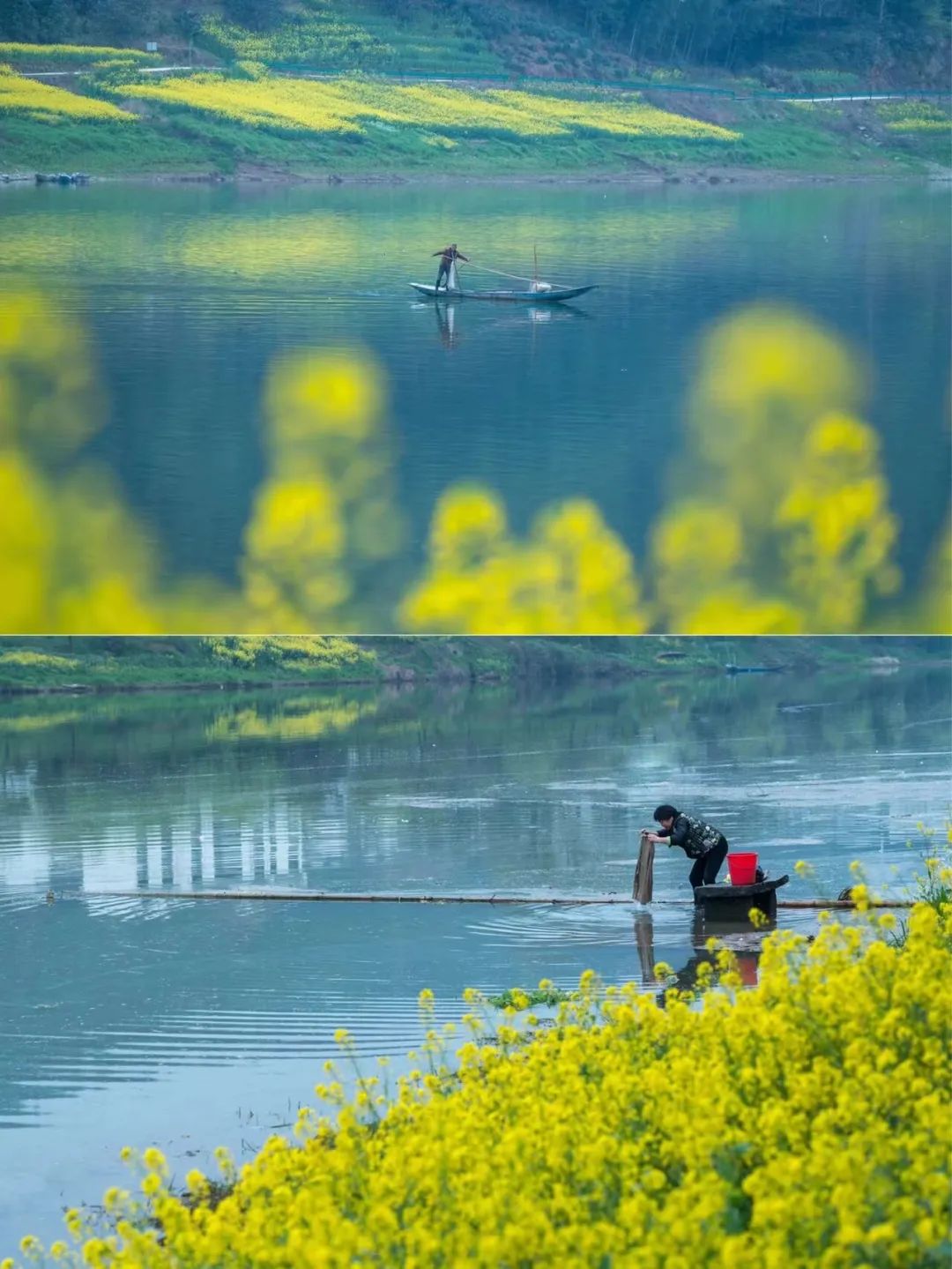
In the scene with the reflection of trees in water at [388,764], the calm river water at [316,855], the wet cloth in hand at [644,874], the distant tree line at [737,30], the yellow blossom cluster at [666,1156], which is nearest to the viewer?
the yellow blossom cluster at [666,1156]

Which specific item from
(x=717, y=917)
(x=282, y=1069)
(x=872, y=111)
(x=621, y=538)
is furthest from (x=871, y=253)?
(x=282, y=1069)

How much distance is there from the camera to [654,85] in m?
7.14

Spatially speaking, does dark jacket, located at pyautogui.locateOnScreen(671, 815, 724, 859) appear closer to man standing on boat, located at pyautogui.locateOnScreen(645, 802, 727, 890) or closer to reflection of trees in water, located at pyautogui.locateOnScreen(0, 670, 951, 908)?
man standing on boat, located at pyautogui.locateOnScreen(645, 802, 727, 890)

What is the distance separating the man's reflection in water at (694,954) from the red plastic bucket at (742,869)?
0.51 feet

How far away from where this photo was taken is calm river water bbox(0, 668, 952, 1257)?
5.26 metres

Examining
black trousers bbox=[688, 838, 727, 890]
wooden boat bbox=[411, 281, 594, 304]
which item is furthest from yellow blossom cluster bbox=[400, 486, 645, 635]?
black trousers bbox=[688, 838, 727, 890]

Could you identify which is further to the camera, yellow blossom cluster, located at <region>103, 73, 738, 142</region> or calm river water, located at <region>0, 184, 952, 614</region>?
yellow blossom cluster, located at <region>103, 73, 738, 142</region>

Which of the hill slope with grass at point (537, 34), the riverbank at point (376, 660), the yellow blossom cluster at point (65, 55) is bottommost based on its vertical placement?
the riverbank at point (376, 660)

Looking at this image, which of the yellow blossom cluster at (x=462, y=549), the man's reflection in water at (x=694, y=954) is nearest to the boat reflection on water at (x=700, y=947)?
the man's reflection in water at (x=694, y=954)

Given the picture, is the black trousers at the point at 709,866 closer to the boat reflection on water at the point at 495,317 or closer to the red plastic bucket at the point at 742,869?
the red plastic bucket at the point at 742,869

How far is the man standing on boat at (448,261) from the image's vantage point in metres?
6.77

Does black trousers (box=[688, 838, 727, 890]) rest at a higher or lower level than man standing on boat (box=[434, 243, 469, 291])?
lower

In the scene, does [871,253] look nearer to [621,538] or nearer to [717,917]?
[621,538]

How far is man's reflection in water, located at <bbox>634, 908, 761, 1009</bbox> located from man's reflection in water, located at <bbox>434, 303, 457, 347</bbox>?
1852 millimetres
